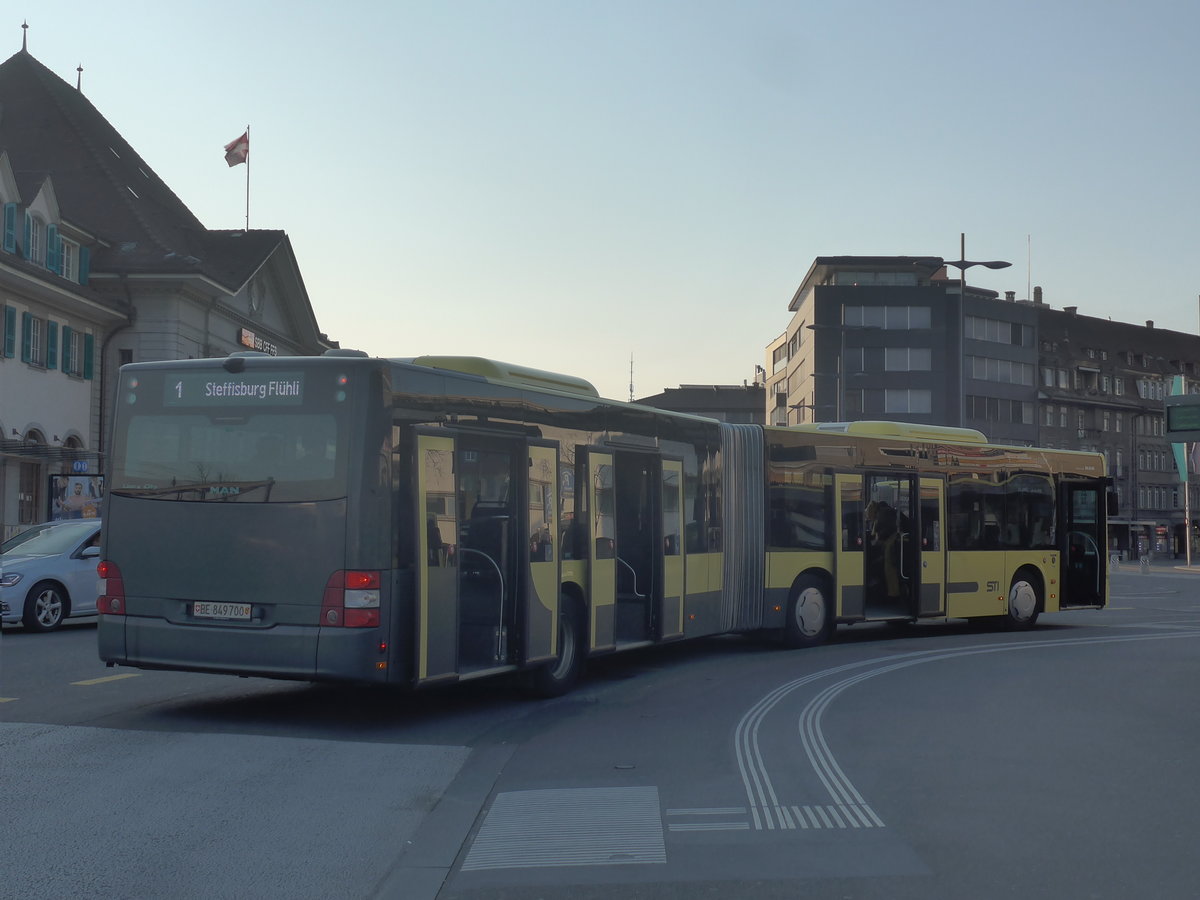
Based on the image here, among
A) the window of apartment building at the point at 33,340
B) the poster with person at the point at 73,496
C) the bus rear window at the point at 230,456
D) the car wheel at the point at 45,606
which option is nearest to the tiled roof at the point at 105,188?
the window of apartment building at the point at 33,340

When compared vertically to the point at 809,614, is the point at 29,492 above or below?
above

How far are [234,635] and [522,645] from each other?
2438 millimetres

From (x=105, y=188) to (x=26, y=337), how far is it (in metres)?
10.9

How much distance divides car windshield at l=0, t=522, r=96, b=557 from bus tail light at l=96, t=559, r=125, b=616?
913 cm

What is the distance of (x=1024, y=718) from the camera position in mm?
11172

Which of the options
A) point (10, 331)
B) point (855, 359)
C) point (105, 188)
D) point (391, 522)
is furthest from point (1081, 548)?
point (855, 359)

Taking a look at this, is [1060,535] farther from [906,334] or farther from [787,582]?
[906,334]

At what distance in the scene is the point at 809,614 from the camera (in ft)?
59.7

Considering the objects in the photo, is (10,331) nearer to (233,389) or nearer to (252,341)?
(252,341)

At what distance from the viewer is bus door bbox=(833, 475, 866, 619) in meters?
18.5

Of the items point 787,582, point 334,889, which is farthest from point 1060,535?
point 334,889

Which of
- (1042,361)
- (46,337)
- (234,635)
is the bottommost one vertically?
(234,635)

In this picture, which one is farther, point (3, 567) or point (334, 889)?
point (3, 567)

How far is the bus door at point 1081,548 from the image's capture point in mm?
22422
